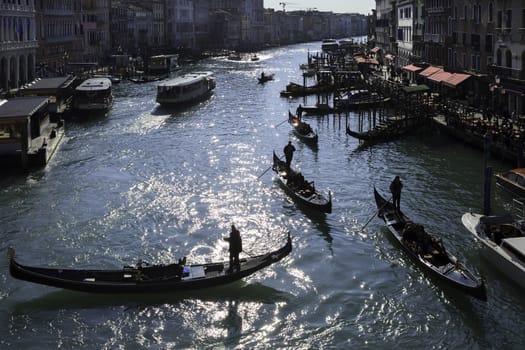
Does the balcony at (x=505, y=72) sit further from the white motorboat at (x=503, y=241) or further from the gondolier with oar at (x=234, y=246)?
the gondolier with oar at (x=234, y=246)

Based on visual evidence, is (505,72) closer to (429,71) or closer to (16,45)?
(429,71)

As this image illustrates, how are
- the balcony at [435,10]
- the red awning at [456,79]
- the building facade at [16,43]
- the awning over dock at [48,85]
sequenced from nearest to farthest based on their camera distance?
the red awning at [456,79], the awning over dock at [48,85], the balcony at [435,10], the building facade at [16,43]

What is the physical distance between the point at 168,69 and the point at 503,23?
47885 millimetres

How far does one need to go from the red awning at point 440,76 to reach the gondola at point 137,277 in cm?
2751

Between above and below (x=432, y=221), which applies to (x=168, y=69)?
above

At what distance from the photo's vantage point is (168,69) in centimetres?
7406

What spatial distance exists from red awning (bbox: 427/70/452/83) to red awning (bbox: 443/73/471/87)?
58cm

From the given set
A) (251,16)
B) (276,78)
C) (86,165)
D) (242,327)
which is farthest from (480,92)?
(251,16)

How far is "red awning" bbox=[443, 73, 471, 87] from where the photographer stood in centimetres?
3631

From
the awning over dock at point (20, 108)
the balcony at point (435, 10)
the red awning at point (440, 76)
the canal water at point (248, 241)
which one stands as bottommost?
the canal water at point (248, 241)

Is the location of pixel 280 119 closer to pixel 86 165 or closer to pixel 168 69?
pixel 86 165

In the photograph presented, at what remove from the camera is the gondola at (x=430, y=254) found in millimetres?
13844

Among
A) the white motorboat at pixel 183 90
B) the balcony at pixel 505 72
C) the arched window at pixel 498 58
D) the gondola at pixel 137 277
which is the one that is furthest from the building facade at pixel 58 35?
the gondola at pixel 137 277

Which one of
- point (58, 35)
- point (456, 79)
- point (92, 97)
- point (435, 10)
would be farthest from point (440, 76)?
point (58, 35)
